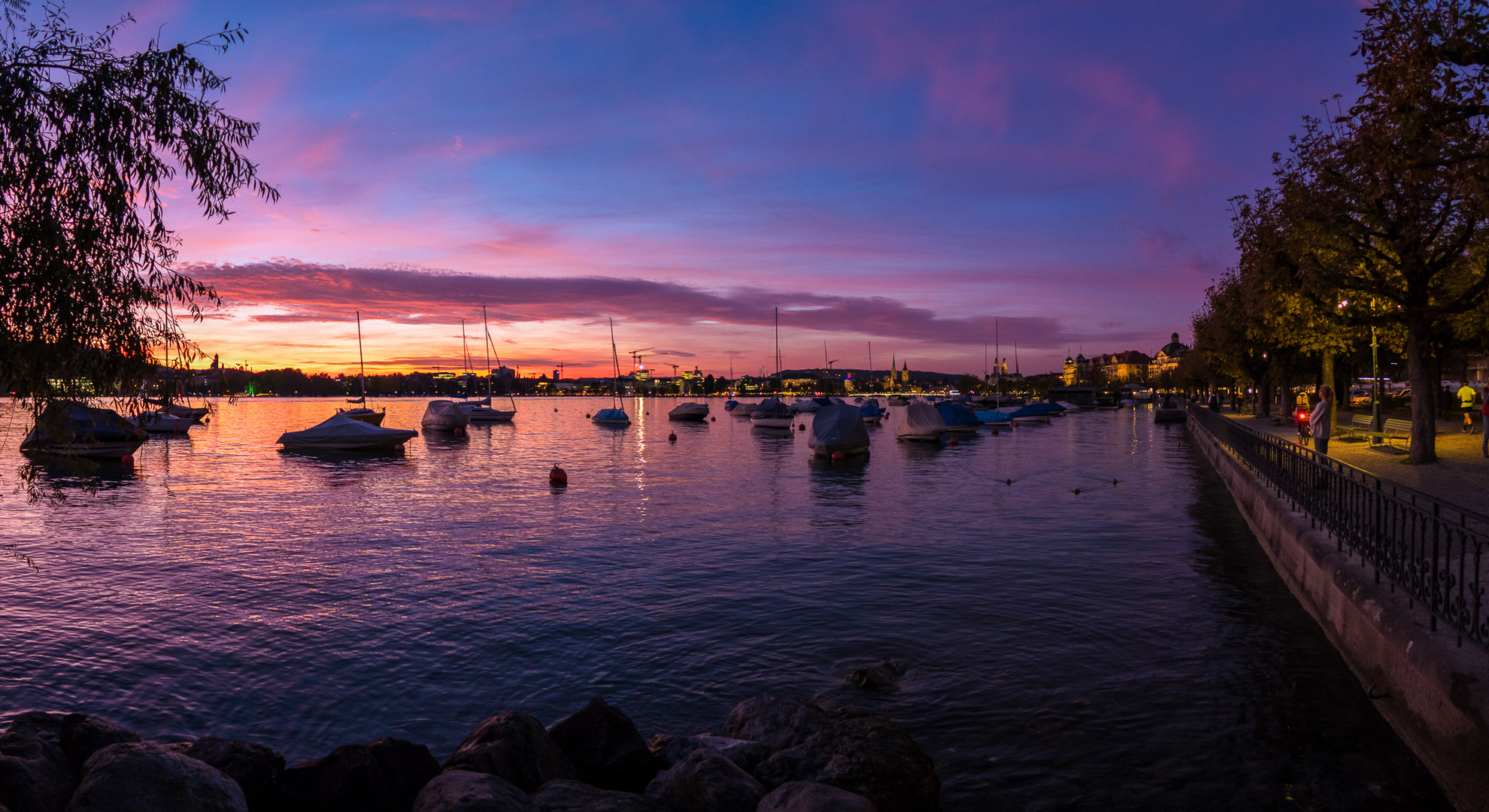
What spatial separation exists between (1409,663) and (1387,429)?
120 feet

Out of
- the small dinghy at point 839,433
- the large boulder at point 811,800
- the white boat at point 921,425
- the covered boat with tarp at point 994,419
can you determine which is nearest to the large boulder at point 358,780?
the large boulder at point 811,800

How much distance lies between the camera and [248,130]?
8805 mm

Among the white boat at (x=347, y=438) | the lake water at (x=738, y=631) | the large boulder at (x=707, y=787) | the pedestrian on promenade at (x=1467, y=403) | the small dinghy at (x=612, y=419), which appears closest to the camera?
the large boulder at (x=707, y=787)

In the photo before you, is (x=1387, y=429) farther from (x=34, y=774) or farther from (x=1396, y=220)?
(x=34, y=774)

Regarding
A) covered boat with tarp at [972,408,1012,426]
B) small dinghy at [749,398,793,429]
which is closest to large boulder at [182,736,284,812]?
small dinghy at [749,398,793,429]

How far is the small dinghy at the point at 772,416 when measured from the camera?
272 feet

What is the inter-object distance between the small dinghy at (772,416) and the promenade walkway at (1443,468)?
172 ft

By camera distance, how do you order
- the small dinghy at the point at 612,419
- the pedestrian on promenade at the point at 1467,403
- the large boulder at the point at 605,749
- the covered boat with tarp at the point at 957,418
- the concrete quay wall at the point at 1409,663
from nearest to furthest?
the concrete quay wall at the point at 1409,663 → the large boulder at the point at 605,749 → the pedestrian on promenade at the point at 1467,403 → the covered boat with tarp at the point at 957,418 → the small dinghy at the point at 612,419

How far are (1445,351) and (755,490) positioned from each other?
3507cm

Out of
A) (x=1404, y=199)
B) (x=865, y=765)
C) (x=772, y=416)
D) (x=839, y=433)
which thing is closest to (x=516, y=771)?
(x=865, y=765)

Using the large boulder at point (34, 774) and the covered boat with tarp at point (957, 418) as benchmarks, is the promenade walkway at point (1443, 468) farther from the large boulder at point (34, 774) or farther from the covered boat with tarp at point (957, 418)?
the covered boat with tarp at point (957, 418)

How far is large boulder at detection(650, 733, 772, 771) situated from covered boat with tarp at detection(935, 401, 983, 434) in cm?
6166

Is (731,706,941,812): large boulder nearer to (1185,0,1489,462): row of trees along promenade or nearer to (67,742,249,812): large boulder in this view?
(67,742,249,812): large boulder

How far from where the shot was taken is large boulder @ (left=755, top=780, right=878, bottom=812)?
5.84 metres
